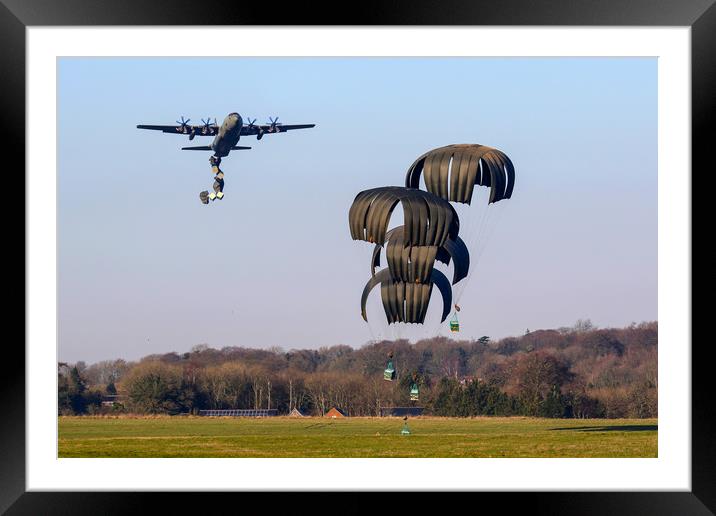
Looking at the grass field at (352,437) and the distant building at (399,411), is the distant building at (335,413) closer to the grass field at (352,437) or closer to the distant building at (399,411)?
the grass field at (352,437)

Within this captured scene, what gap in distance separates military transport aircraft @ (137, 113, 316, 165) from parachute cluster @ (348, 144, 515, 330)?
17.2 m

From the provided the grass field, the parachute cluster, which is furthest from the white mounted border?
the grass field

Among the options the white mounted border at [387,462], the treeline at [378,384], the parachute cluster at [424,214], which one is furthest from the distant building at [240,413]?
the white mounted border at [387,462]

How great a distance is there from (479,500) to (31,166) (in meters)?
4.93

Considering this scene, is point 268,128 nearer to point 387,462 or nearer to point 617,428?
point 617,428

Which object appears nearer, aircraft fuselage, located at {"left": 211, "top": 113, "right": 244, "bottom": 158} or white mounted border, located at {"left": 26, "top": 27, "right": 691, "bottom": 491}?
white mounted border, located at {"left": 26, "top": 27, "right": 691, "bottom": 491}

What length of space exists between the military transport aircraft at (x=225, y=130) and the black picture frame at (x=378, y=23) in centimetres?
3135

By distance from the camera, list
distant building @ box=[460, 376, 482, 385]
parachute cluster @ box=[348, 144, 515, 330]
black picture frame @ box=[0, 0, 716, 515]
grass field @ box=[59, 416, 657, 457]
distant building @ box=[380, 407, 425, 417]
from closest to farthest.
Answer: black picture frame @ box=[0, 0, 716, 515] → parachute cluster @ box=[348, 144, 515, 330] → grass field @ box=[59, 416, 657, 457] → distant building @ box=[380, 407, 425, 417] → distant building @ box=[460, 376, 482, 385]

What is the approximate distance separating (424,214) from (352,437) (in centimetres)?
1544

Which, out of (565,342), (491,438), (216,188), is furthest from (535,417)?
(216,188)

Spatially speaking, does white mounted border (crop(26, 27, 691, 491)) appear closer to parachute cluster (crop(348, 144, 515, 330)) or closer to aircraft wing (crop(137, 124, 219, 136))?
parachute cluster (crop(348, 144, 515, 330))

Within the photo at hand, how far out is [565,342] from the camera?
5241 cm

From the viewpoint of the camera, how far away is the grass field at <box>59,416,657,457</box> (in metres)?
30.5

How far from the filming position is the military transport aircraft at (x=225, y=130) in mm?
40875
